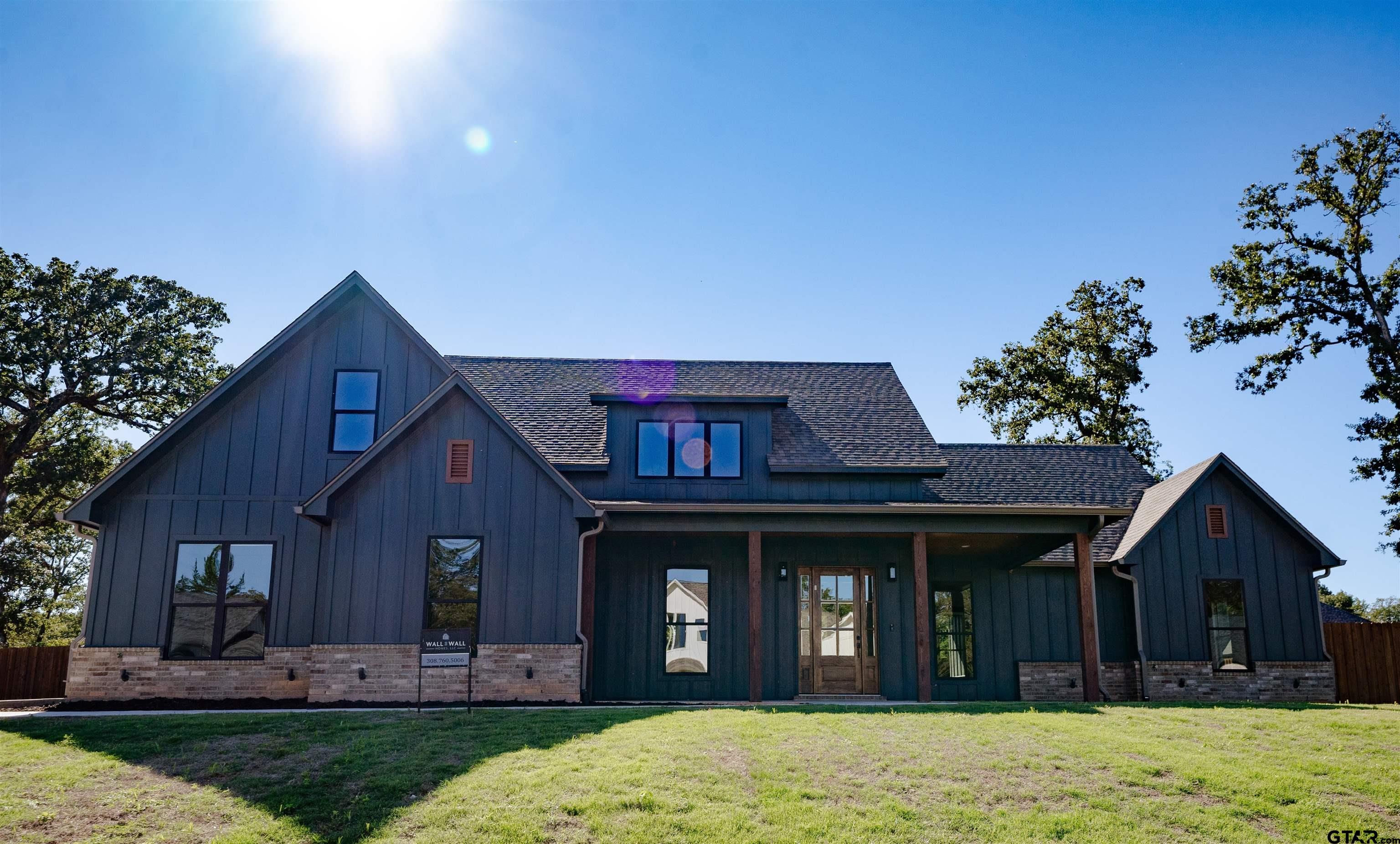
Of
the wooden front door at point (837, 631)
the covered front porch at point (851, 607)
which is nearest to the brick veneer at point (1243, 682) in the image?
the covered front porch at point (851, 607)

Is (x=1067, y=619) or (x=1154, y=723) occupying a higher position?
(x=1067, y=619)

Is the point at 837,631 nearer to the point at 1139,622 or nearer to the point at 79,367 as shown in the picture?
the point at 1139,622

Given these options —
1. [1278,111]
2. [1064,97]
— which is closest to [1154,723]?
[1064,97]

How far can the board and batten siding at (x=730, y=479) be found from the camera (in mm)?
16422

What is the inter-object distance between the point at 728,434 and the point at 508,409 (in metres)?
4.26

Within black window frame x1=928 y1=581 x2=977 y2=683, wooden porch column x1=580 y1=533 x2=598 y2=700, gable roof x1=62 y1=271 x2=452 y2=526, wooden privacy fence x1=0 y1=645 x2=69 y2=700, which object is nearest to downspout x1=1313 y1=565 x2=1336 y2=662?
black window frame x1=928 y1=581 x2=977 y2=683

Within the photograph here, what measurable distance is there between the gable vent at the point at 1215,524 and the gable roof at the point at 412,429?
36.7 ft

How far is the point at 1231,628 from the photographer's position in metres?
17.0

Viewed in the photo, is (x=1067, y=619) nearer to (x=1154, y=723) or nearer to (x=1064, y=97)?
(x=1154, y=723)

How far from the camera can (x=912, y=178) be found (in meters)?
15.2

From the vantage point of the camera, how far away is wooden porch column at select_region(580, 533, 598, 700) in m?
14.4

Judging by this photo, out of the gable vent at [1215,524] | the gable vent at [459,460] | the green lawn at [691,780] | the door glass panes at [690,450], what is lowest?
the green lawn at [691,780]

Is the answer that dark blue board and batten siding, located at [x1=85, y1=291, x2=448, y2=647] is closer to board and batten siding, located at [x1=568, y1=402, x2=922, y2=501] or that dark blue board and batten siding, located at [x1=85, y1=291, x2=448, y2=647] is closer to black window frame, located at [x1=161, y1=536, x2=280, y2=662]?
black window frame, located at [x1=161, y1=536, x2=280, y2=662]

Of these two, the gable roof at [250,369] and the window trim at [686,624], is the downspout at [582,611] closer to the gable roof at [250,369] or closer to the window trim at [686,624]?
the window trim at [686,624]
